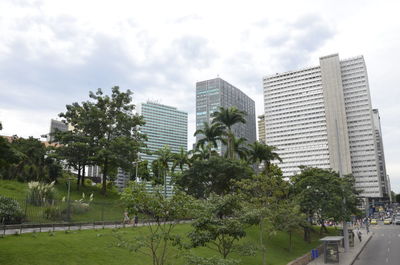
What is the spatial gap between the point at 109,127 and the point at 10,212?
89.2ft

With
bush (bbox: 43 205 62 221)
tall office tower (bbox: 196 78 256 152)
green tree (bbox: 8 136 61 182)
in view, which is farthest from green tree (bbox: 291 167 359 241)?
tall office tower (bbox: 196 78 256 152)

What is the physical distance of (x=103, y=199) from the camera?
45469 mm

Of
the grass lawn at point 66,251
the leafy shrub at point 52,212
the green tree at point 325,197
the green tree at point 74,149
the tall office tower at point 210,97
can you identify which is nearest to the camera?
the grass lawn at point 66,251

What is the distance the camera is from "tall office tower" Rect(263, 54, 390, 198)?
14712cm

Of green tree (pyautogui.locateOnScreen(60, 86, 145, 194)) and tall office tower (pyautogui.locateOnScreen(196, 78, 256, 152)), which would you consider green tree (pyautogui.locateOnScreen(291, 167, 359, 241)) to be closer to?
green tree (pyautogui.locateOnScreen(60, 86, 145, 194))

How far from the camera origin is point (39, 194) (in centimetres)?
2809

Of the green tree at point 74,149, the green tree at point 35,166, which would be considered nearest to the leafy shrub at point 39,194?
the green tree at point 74,149

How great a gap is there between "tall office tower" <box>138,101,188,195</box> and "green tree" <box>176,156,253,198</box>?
13425 cm

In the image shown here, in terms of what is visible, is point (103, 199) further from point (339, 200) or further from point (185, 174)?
point (339, 200)

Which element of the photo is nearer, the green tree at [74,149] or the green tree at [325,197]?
the green tree at [325,197]

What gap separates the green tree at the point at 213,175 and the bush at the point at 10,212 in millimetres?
24248

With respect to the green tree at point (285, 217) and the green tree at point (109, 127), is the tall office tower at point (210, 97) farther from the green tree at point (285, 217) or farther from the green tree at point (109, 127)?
the green tree at point (285, 217)

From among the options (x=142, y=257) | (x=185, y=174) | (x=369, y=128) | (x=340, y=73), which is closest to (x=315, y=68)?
(x=340, y=73)

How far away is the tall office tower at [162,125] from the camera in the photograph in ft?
607
